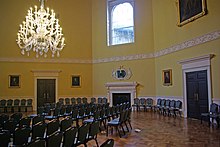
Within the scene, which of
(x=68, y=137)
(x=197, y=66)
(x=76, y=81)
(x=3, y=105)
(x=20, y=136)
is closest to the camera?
(x=68, y=137)

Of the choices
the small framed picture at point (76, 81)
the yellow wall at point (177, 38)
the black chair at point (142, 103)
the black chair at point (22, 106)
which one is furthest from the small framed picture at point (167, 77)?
the black chair at point (22, 106)

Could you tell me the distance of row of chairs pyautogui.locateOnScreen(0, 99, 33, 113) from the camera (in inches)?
563

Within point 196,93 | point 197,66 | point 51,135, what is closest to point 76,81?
point 196,93

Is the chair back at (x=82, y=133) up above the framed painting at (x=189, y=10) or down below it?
below

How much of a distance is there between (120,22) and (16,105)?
8.96 metres

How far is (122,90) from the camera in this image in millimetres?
15422

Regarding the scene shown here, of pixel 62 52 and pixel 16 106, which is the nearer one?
pixel 16 106

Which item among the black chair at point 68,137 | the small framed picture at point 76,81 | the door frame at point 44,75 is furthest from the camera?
the small framed picture at point 76,81

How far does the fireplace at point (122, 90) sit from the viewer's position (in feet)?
49.5

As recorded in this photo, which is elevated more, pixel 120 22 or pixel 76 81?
pixel 120 22

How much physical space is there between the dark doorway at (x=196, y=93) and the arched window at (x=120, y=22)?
602cm

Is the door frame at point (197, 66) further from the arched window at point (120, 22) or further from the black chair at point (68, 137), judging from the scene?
the black chair at point (68, 137)

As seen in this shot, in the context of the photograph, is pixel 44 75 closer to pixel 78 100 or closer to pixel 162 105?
pixel 78 100

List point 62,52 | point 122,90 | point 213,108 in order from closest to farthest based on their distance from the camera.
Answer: point 213,108 → point 122,90 → point 62,52
